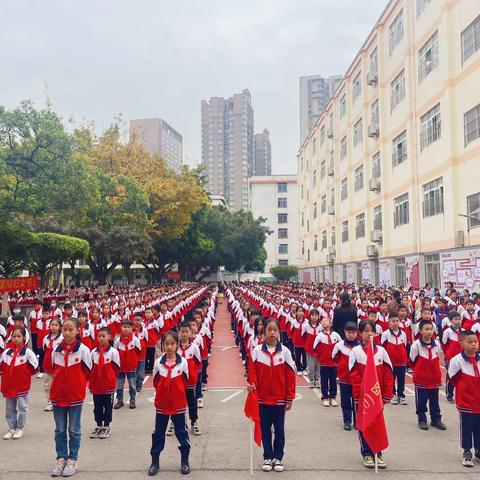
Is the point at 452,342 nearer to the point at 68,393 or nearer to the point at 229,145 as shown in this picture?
the point at 68,393

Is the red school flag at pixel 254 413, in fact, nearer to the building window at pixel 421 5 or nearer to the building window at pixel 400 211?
the building window at pixel 400 211

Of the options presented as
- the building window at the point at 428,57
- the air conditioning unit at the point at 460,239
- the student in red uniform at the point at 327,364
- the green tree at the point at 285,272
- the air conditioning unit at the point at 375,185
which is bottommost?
the student in red uniform at the point at 327,364

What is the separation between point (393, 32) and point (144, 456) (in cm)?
2642

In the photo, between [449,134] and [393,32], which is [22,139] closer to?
[449,134]

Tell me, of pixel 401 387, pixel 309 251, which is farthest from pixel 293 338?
pixel 309 251

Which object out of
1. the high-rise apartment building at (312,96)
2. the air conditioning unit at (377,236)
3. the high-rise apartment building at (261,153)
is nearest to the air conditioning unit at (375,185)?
the air conditioning unit at (377,236)

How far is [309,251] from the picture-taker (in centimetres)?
5212

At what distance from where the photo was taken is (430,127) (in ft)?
72.5

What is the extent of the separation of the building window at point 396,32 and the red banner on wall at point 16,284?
69.9 feet

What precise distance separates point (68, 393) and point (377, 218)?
85.4 feet

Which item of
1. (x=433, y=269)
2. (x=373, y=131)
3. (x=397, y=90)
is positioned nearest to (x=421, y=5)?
(x=397, y=90)

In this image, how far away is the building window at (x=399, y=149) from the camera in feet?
82.4

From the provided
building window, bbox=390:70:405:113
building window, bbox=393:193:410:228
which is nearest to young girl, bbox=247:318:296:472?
building window, bbox=393:193:410:228

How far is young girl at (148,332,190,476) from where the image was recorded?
5.56 meters
